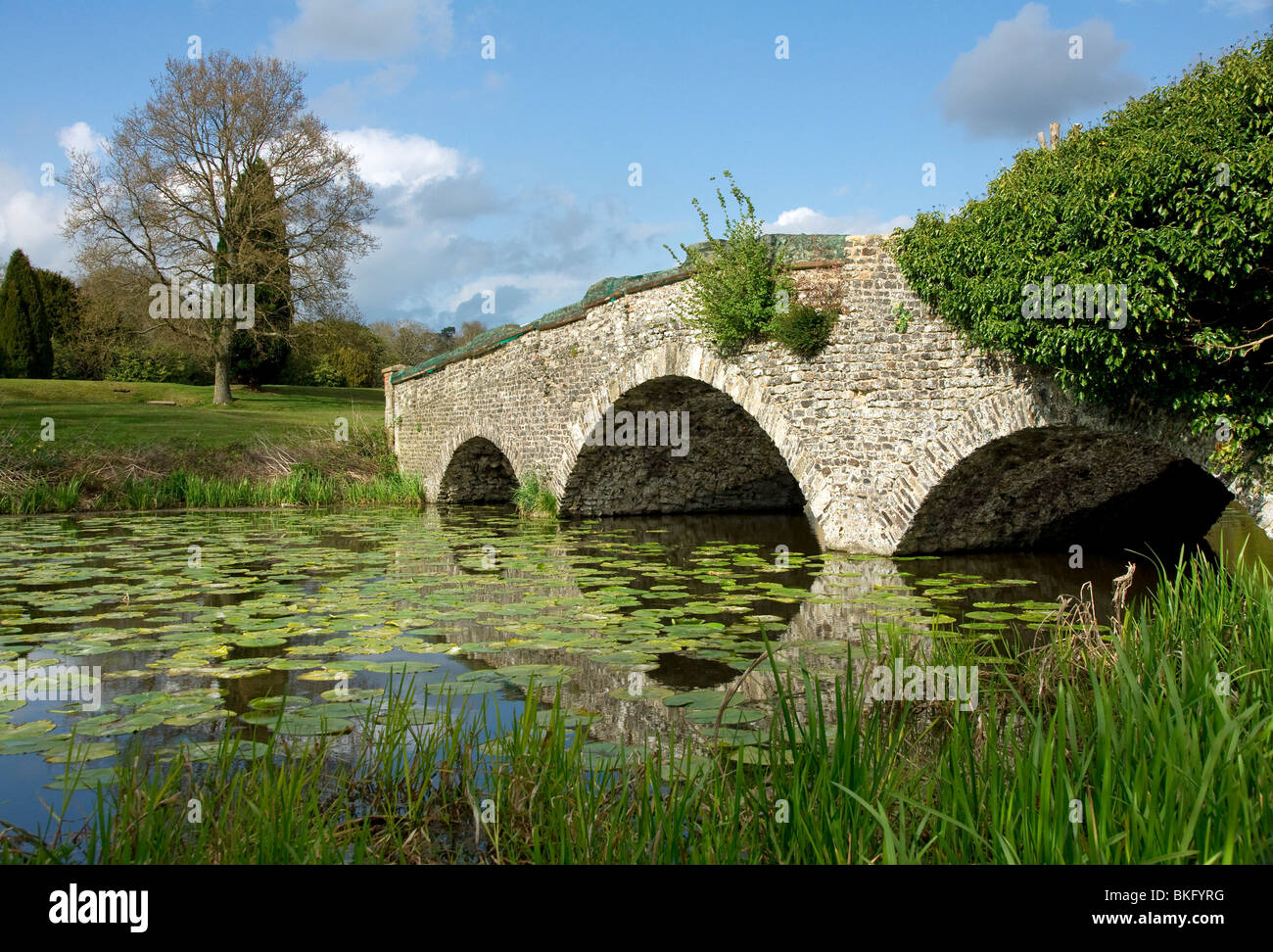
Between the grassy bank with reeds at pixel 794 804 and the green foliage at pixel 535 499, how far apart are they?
35.1ft

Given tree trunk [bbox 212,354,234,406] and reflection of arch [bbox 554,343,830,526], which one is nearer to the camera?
reflection of arch [bbox 554,343,830,526]

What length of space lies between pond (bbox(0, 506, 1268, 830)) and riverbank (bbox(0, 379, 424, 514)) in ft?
15.0

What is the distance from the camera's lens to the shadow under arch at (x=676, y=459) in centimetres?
1266

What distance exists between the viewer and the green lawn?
17.8 meters

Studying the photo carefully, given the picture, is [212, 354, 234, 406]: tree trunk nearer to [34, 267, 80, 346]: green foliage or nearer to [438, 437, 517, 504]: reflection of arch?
[34, 267, 80, 346]: green foliage

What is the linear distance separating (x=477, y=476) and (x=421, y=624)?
1201 cm

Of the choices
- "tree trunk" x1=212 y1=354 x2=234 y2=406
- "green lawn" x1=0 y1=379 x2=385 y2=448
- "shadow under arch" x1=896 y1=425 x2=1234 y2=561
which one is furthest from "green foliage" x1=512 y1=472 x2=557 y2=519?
"tree trunk" x1=212 y1=354 x2=234 y2=406

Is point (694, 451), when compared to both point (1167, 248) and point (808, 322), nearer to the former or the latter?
point (808, 322)

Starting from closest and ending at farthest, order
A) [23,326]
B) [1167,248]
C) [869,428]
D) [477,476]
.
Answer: [1167,248] → [869,428] → [477,476] → [23,326]

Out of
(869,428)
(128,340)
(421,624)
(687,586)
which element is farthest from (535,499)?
(128,340)

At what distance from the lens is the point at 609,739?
359 centimetres

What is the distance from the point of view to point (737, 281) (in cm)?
976
